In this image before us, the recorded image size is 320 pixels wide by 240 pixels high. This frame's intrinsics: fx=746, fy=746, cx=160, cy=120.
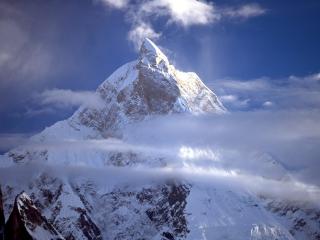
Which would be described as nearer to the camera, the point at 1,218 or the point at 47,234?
the point at 1,218

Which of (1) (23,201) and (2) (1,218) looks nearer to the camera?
(2) (1,218)
